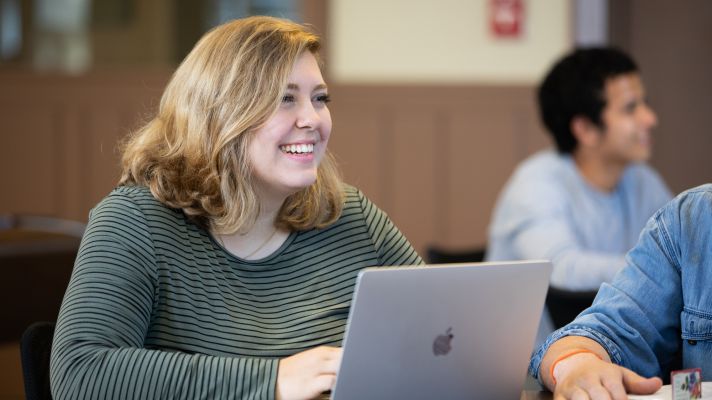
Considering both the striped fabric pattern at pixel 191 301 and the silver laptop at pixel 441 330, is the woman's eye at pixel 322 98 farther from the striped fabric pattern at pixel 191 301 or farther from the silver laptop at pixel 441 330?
the silver laptop at pixel 441 330

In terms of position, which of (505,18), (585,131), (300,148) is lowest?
(585,131)

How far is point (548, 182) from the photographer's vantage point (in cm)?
361

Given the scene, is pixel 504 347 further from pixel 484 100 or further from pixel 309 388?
pixel 484 100

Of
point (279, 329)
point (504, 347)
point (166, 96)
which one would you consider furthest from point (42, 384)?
point (504, 347)

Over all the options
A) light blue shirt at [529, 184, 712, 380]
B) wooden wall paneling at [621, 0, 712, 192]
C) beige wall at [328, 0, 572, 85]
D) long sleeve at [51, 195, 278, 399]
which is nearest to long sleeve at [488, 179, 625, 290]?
light blue shirt at [529, 184, 712, 380]

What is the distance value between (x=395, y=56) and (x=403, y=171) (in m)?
0.64

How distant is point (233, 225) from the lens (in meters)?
2.03

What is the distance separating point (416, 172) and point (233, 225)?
12.2ft

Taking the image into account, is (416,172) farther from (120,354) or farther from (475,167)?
(120,354)

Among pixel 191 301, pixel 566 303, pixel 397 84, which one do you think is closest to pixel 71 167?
pixel 397 84

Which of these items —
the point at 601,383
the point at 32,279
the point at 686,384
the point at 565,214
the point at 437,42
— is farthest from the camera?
the point at 437,42

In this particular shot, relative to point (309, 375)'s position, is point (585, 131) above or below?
below

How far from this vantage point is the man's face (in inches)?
146

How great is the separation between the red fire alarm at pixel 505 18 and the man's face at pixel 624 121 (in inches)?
76.1
